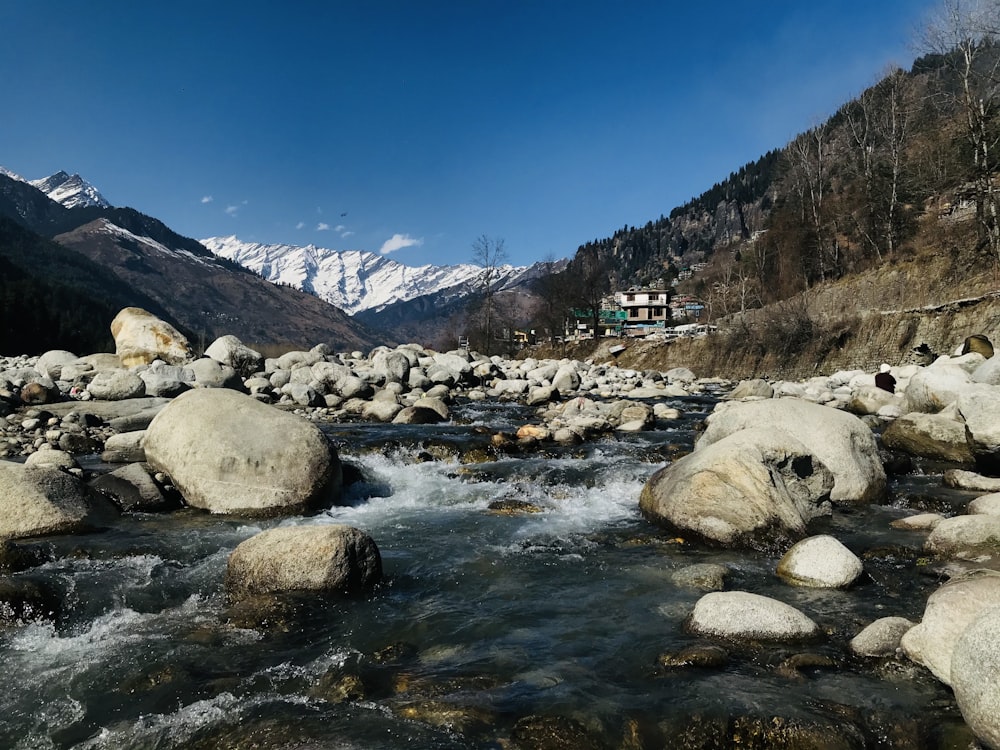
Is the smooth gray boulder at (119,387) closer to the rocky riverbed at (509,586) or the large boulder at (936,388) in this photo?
the rocky riverbed at (509,586)

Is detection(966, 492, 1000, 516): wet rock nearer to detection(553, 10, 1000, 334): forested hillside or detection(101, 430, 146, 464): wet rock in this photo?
detection(101, 430, 146, 464): wet rock

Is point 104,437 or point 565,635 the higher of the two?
point 104,437

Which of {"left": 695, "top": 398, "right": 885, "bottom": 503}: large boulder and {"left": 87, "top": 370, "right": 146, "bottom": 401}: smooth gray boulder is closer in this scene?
{"left": 695, "top": 398, "right": 885, "bottom": 503}: large boulder

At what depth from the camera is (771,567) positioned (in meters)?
6.96

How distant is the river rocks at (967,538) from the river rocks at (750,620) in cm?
298

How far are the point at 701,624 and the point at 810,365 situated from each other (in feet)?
111

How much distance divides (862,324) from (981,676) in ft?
112

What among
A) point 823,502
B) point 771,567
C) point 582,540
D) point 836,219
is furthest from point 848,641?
point 836,219

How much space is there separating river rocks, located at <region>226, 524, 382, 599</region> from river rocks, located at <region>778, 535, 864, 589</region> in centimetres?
476

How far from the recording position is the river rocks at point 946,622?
4348 millimetres

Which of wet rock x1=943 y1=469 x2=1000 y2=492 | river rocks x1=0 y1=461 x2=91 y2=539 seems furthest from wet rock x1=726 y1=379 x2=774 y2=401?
river rocks x1=0 y1=461 x2=91 y2=539

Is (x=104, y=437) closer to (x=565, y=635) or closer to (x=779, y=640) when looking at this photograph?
(x=565, y=635)

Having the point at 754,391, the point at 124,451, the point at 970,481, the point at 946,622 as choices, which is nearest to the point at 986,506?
the point at 970,481

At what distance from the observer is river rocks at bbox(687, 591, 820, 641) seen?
5.08 m
